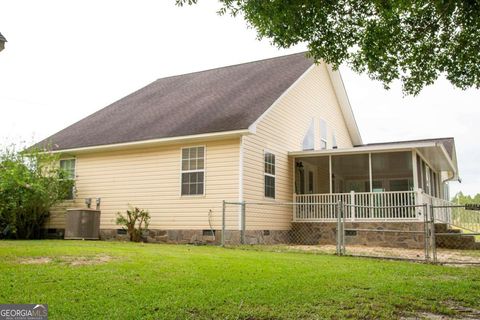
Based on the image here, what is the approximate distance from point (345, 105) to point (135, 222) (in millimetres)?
12279

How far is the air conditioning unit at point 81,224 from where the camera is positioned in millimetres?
15195

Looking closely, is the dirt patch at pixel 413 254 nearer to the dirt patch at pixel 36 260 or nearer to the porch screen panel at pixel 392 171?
the porch screen panel at pixel 392 171

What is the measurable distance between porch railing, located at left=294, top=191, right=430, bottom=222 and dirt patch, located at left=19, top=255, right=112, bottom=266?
24.8 feet

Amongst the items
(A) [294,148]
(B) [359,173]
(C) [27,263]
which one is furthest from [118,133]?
(B) [359,173]

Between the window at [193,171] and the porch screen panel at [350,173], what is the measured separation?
526 cm

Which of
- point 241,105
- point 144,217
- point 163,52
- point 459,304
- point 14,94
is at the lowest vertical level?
point 459,304

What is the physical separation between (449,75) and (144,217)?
394 inches

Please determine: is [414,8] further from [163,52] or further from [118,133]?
[163,52]

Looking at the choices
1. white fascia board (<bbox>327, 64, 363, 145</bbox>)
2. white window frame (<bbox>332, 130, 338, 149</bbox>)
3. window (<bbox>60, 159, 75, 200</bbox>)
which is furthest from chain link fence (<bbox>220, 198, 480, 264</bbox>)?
white fascia board (<bbox>327, 64, 363, 145</bbox>)

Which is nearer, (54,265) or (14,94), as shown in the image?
(54,265)

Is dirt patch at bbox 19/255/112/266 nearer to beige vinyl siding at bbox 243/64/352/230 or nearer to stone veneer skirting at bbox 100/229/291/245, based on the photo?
stone veneer skirting at bbox 100/229/291/245

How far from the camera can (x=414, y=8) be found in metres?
8.30

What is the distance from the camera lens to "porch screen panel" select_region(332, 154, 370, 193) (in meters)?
17.0

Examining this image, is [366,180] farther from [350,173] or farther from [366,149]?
[366,149]
